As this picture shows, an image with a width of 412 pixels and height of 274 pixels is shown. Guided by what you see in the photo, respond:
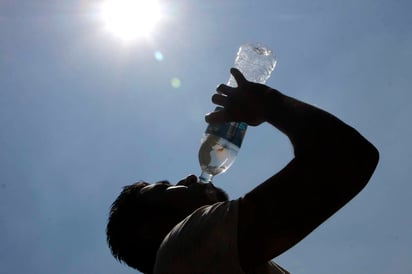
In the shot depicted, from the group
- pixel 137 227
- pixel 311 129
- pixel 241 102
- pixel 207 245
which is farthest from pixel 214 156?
pixel 207 245

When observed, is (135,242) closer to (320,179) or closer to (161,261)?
(161,261)

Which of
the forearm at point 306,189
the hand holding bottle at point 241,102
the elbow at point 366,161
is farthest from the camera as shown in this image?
the hand holding bottle at point 241,102

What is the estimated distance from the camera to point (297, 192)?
1825 millimetres

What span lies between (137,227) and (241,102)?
161 centimetres

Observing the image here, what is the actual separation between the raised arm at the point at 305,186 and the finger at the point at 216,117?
459mm

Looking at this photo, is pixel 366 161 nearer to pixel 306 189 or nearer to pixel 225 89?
pixel 306 189

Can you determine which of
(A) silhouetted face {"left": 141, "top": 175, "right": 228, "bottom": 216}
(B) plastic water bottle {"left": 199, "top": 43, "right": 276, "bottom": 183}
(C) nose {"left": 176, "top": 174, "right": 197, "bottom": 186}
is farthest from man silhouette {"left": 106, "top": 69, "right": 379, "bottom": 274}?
(C) nose {"left": 176, "top": 174, "right": 197, "bottom": 186}

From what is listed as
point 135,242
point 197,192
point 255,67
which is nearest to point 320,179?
point 197,192

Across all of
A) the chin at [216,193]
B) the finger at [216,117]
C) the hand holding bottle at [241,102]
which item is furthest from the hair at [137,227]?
the hand holding bottle at [241,102]

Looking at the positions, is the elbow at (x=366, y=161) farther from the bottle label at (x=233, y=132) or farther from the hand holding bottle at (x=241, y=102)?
the bottle label at (x=233, y=132)

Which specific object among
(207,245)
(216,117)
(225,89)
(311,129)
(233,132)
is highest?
(233,132)

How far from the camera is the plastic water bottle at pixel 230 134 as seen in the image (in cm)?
362

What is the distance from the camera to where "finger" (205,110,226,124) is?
2.54m

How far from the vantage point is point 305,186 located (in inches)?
72.8
